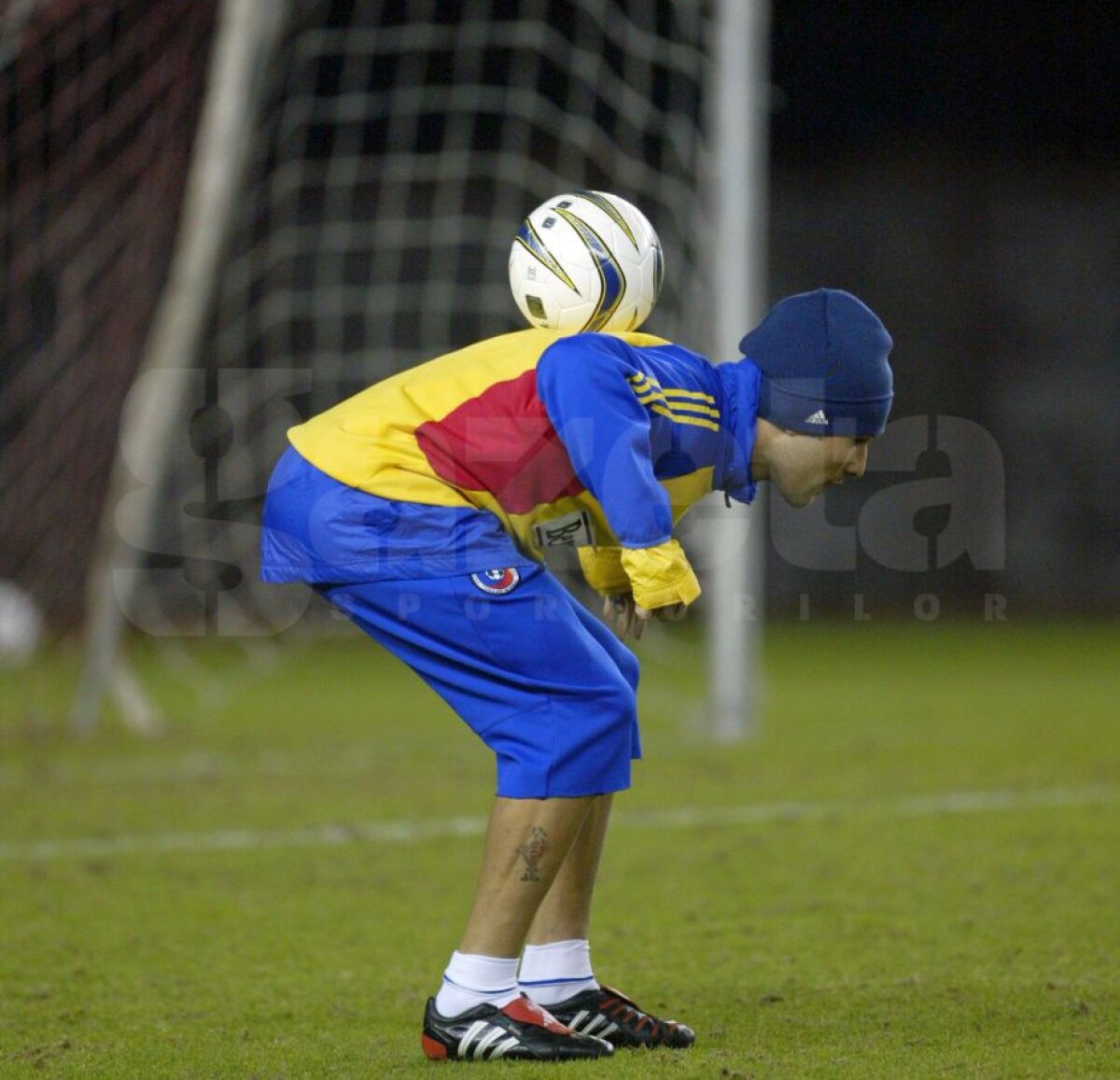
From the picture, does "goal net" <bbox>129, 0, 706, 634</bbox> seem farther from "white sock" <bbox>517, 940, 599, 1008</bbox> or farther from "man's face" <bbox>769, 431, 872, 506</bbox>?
"white sock" <bbox>517, 940, 599, 1008</bbox>

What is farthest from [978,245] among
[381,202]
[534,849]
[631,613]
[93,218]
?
[534,849]

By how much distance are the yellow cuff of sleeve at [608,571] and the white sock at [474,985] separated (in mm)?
685

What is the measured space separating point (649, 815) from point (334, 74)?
7679mm

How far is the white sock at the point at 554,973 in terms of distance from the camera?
2.96 meters

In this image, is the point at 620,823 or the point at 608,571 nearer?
the point at 608,571

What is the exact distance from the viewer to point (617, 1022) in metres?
2.90

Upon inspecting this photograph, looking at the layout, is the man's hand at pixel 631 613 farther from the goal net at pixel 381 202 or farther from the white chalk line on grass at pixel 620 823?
the goal net at pixel 381 202

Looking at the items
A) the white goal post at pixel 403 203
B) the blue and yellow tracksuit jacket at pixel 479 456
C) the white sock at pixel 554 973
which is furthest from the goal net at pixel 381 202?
the white sock at pixel 554 973

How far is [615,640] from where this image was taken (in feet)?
10.0

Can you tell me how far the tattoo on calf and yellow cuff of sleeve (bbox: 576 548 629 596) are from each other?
52cm

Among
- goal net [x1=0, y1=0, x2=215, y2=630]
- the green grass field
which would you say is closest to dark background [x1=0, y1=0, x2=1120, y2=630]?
goal net [x1=0, y1=0, x2=215, y2=630]

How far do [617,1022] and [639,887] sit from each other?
4.71 ft

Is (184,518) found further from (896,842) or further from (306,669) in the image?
(896,842)

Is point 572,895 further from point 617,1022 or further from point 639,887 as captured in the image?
point 639,887
